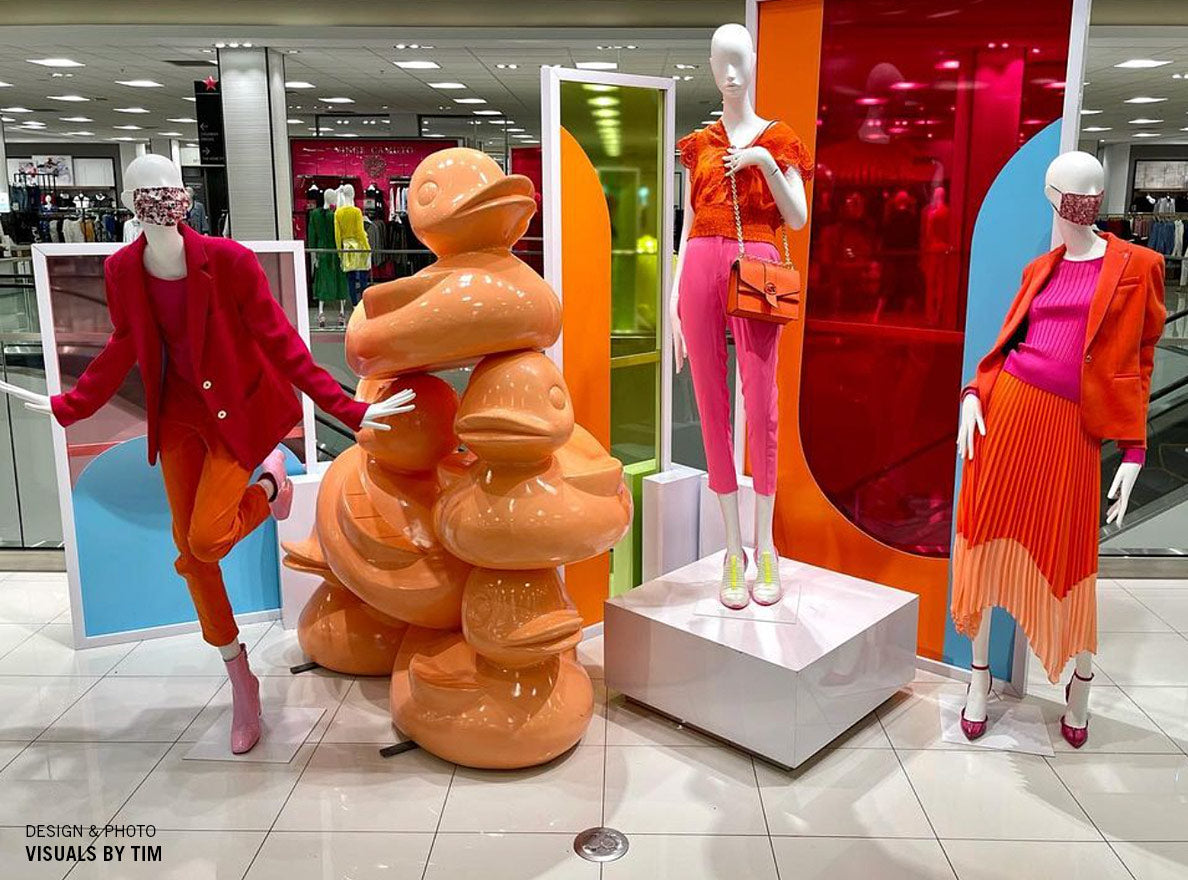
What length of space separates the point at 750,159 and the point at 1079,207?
2.97ft

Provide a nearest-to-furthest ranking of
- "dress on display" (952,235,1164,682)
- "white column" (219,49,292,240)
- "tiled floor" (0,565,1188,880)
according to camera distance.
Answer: "tiled floor" (0,565,1188,880), "dress on display" (952,235,1164,682), "white column" (219,49,292,240)

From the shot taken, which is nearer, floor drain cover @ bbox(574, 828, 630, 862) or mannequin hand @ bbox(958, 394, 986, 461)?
floor drain cover @ bbox(574, 828, 630, 862)

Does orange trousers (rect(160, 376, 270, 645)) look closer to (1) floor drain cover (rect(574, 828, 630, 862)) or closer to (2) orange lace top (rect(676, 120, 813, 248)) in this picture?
(1) floor drain cover (rect(574, 828, 630, 862))

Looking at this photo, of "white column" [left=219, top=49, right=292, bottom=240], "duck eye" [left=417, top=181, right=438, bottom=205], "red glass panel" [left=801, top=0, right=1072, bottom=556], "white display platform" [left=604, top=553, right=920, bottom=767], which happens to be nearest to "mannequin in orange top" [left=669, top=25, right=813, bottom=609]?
"white display platform" [left=604, top=553, right=920, bottom=767]

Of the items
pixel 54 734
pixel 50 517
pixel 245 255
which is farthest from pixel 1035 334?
pixel 50 517

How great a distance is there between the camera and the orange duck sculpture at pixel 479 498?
2.80m

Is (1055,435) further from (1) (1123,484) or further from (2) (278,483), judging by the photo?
(2) (278,483)

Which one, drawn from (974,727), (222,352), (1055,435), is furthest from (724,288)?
(974,727)

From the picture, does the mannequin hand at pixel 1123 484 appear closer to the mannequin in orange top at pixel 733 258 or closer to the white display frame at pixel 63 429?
the mannequin in orange top at pixel 733 258

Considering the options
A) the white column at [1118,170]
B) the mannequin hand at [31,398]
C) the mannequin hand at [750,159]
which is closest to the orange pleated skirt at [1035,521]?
the mannequin hand at [750,159]

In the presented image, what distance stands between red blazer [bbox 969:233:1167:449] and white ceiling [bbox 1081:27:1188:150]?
731 centimetres

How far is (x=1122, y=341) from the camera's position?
2.73 meters

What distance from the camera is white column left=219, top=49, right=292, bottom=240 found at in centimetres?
1005

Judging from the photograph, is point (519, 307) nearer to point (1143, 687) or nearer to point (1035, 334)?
point (1035, 334)
